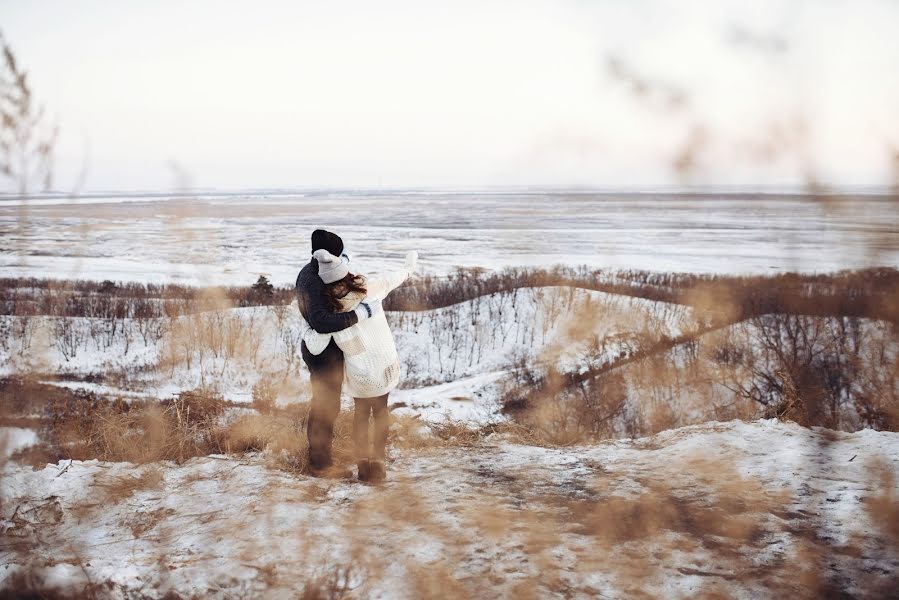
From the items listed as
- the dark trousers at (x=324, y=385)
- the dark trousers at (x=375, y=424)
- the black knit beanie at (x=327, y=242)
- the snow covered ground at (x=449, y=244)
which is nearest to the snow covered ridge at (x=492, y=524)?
the dark trousers at (x=375, y=424)

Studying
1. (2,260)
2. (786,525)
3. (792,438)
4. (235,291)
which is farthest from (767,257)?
(2,260)

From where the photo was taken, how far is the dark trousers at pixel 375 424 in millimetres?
3635

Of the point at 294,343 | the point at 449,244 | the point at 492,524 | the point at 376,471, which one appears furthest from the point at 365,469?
the point at 449,244

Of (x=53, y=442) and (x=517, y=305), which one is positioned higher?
(x=517, y=305)

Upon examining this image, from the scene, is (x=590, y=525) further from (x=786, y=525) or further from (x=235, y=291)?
(x=235, y=291)

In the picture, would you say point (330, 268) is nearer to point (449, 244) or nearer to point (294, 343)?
point (294, 343)

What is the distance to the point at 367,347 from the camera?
349 cm

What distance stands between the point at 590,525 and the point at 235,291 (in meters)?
11.8

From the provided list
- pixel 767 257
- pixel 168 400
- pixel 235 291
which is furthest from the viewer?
pixel 767 257

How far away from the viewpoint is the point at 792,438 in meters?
4.12

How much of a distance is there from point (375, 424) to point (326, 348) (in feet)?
1.75

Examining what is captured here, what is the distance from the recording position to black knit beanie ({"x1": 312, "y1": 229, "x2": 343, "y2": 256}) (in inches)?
133

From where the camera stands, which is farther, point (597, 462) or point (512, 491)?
point (597, 462)

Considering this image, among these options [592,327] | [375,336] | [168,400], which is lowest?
[168,400]
